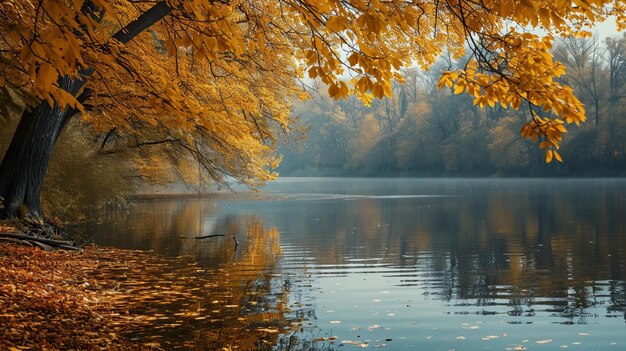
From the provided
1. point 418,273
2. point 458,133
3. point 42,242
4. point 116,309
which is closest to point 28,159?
point 42,242

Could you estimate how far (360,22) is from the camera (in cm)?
428

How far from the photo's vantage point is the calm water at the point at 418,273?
25.7 ft

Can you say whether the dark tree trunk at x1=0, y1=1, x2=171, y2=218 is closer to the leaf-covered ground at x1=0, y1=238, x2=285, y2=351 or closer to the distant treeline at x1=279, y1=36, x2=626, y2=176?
the leaf-covered ground at x1=0, y1=238, x2=285, y2=351

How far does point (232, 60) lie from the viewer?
1528 cm

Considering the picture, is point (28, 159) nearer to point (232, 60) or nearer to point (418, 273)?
point (232, 60)

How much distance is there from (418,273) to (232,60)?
6.03 m

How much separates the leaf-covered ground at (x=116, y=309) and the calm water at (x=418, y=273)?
173 millimetres

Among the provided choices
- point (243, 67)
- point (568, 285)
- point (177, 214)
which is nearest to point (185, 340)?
point (568, 285)

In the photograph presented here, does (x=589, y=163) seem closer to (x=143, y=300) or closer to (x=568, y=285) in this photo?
(x=568, y=285)

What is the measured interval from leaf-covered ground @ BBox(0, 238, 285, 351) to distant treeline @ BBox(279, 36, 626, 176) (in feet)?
99.8

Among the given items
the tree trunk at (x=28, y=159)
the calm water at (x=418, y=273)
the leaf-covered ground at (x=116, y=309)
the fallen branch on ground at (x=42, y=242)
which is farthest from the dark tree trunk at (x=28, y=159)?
the calm water at (x=418, y=273)

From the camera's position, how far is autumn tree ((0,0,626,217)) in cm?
451

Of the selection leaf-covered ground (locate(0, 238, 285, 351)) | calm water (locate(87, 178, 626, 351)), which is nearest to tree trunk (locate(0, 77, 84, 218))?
leaf-covered ground (locate(0, 238, 285, 351))

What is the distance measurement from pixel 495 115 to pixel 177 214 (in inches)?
2168
